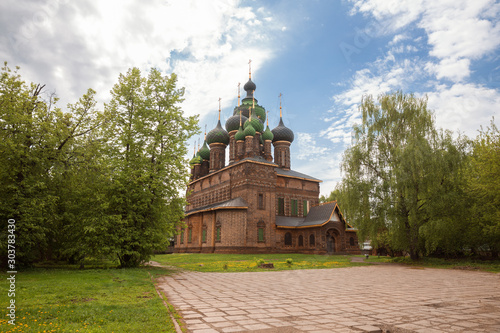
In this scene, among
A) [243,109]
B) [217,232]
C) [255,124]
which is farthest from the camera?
[243,109]

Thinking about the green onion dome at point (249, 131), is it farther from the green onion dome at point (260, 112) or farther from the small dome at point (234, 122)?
the green onion dome at point (260, 112)

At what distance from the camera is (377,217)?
20.9 metres

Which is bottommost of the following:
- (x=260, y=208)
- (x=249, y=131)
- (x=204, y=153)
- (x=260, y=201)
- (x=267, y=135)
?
(x=260, y=208)

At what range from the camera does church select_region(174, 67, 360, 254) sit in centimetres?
3161

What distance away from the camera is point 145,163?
604 inches

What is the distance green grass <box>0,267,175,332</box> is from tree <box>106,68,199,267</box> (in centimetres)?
576

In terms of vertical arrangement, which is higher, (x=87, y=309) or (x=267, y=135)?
(x=267, y=135)

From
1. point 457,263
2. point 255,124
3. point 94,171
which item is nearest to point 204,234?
point 255,124

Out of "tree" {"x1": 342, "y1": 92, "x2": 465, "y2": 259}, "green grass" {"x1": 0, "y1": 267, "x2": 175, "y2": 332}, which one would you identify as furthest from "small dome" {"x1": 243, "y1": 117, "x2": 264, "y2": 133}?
"green grass" {"x1": 0, "y1": 267, "x2": 175, "y2": 332}

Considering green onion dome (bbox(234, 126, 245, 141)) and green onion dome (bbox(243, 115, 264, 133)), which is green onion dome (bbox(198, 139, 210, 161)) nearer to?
green onion dome (bbox(234, 126, 245, 141))

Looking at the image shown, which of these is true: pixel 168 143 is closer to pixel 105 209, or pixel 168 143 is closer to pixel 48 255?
pixel 105 209

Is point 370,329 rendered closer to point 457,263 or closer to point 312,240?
point 457,263

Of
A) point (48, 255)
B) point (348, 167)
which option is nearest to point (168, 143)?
point (48, 255)

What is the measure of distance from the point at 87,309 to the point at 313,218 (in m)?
30.5
